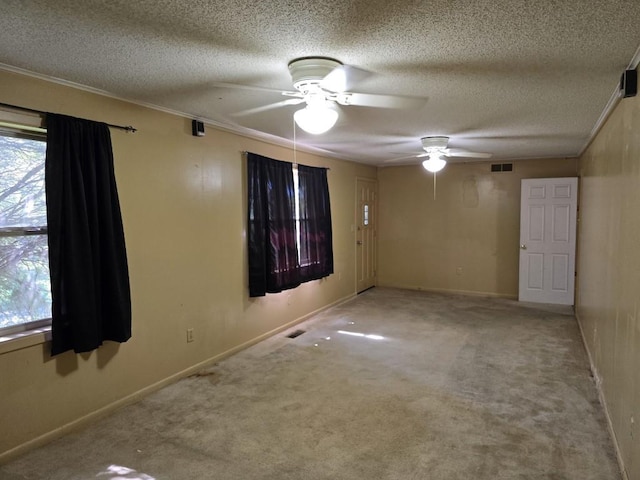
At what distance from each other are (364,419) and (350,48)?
7.75 ft

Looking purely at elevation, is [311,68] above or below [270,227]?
above

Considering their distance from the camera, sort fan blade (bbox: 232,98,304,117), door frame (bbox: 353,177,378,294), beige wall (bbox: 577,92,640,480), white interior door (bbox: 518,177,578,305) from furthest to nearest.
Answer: door frame (bbox: 353,177,378,294) < white interior door (bbox: 518,177,578,305) < fan blade (bbox: 232,98,304,117) < beige wall (bbox: 577,92,640,480)

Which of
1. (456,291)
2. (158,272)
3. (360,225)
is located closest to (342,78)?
(158,272)

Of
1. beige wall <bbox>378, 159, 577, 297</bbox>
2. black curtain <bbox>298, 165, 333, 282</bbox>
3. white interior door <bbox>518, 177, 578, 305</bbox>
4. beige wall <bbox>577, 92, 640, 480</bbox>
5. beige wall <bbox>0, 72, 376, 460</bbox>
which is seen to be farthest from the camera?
beige wall <bbox>378, 159, 577, 297</bbox>

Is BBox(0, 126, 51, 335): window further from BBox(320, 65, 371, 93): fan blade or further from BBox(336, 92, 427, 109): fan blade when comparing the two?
BBox(336, 92, 427, 109): fan blade

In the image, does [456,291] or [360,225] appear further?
[456,291]

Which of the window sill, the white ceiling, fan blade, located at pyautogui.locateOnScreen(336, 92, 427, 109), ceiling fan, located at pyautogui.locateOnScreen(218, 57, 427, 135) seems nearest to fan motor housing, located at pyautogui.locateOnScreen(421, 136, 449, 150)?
the white ceiling

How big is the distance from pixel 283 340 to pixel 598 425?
295 centimetres

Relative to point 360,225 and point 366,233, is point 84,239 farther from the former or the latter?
point 366,233

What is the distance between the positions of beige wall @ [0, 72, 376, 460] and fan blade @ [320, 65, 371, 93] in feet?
5.09

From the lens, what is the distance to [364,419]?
2.94 metres

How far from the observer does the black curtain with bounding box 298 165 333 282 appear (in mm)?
5312

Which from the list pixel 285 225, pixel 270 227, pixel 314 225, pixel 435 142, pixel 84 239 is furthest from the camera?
pixel 314 225

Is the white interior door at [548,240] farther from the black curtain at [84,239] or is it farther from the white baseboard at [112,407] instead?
the black curtain at [84,239]
